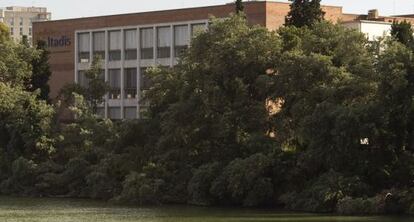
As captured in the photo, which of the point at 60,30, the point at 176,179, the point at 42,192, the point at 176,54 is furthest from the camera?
the point at 60,30

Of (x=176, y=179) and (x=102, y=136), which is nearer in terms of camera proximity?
(x=176, y=179)

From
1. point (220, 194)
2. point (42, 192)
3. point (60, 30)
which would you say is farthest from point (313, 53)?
point (60, 30)

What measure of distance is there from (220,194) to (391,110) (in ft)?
39.6

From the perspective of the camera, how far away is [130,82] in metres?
98.8

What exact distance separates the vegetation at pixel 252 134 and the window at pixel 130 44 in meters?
21.3

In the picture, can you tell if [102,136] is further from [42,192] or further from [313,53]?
[313,53]

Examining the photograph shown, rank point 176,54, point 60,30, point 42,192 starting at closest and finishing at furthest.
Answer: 1. point 42,192
2. point 176,54
3. point 60,30

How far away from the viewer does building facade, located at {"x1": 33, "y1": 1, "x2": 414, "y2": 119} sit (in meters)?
92.7

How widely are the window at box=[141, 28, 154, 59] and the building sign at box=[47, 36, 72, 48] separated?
1030cm

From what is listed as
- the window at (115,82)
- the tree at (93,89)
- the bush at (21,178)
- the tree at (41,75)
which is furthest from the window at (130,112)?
the bush at (21,178)

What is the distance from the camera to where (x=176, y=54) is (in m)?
94.2

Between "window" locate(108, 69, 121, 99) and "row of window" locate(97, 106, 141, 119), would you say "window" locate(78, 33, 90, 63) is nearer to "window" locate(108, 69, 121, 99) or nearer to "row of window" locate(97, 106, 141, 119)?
"window" locate(108, 69, 121, 99)

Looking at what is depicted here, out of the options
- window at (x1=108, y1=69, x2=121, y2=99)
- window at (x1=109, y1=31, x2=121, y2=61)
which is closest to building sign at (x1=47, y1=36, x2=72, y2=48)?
window at (x1=109, y1=31, x2=121, y2=61)

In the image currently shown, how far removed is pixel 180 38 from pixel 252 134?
31.9 meters
